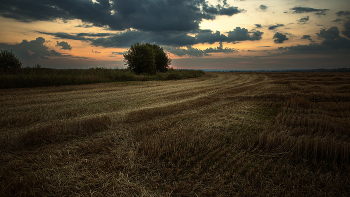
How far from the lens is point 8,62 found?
17.6 m

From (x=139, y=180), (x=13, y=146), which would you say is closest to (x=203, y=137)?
(x=139, y=180)

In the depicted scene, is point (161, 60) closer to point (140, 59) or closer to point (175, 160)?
point (140, 59)

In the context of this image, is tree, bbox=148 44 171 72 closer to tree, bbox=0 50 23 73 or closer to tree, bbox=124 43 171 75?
tree, bbox=124 43 171 75

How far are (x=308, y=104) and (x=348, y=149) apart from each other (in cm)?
427

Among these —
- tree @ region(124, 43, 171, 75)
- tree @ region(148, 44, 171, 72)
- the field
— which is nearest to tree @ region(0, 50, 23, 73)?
tree @ region(124, 43, 171, 75)

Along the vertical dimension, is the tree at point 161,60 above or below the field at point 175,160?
above

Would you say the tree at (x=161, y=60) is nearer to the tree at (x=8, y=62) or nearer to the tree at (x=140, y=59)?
the tree at (x=140, y=59)

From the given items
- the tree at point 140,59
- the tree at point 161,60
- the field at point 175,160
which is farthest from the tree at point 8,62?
the tree at point 161,60

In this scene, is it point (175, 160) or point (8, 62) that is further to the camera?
point (8, 62)

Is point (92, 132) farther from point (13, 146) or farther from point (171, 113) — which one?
point (171, 113)

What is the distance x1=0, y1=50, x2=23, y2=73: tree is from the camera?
17.1 meters

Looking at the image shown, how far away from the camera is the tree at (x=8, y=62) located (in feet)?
56.1

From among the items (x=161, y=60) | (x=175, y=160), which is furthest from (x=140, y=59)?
(x=175, y=160)

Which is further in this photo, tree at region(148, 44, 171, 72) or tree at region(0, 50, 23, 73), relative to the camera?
tree at region(148, 44, 171, 72)
